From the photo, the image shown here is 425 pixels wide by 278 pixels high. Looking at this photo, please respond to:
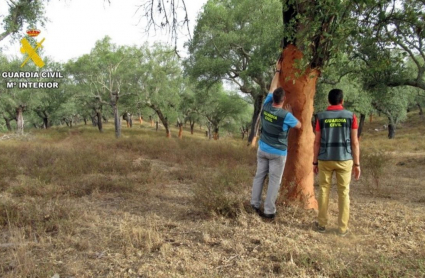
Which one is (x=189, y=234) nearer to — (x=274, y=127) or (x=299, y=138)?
(x=274, y=127)

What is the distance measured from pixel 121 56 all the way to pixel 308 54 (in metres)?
25.3

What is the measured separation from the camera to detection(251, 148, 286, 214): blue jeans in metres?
3.80

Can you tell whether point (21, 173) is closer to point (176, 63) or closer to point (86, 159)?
point (86, 159)

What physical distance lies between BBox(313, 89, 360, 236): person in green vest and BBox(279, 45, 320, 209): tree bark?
603 millimetres

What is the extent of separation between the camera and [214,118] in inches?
1538

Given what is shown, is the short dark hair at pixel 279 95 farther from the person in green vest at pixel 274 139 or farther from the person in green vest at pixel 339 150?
the person in green vest at pixel 339 150

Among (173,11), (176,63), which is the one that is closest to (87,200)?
(173,11)

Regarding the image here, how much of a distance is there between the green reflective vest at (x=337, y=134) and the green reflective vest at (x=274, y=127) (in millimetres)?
536

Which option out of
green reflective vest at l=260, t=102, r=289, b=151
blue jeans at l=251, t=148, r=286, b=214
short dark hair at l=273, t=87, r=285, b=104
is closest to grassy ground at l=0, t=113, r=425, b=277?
blue jeans at l=251, t=148, r=286, b=214

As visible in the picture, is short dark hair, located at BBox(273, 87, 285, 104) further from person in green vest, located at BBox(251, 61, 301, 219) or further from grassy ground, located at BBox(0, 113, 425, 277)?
grassy ground, located at BBox(0, 113, 425, 277)

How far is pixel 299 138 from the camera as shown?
14.1 ft

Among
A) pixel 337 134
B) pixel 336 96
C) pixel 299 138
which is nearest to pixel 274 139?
pixel 299 138

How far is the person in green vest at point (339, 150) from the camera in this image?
3.56m

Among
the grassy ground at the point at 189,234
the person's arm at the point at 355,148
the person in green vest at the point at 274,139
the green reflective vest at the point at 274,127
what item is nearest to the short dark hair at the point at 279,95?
the person in green vest at the point at 274,139
